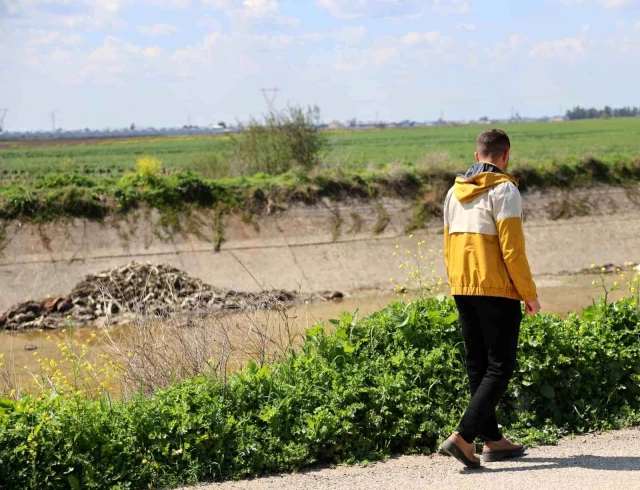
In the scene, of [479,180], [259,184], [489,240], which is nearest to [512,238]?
[489,240]

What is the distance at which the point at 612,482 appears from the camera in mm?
6219

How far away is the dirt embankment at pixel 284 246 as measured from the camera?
21.4 m

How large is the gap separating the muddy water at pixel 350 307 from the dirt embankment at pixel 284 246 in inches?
28.5

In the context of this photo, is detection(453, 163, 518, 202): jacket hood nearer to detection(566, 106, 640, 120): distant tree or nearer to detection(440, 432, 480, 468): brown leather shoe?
detection(440, 432, 480, 468): brown leather shoe

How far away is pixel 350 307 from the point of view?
20.1 meters

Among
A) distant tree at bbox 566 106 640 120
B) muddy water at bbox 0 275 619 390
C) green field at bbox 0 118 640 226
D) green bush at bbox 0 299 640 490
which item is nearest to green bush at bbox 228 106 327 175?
green field at bbox 0 118 640 226

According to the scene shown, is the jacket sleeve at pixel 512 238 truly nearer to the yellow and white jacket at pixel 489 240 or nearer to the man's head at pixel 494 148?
the yellow and white jacket at pixel 489 240

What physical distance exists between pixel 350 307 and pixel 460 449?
1350 centimetres

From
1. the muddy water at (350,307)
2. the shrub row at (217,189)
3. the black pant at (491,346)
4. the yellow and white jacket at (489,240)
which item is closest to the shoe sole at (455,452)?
the black pant at (491,346)

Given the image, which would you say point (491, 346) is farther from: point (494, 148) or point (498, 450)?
point (494, 148)

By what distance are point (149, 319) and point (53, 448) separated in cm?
252

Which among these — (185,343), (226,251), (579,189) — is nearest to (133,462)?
(185,343)

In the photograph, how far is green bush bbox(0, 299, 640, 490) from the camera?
652 cm

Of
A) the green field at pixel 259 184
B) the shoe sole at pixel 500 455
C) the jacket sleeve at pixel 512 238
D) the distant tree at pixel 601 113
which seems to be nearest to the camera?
the jacket sleeve at pixel 512 238
